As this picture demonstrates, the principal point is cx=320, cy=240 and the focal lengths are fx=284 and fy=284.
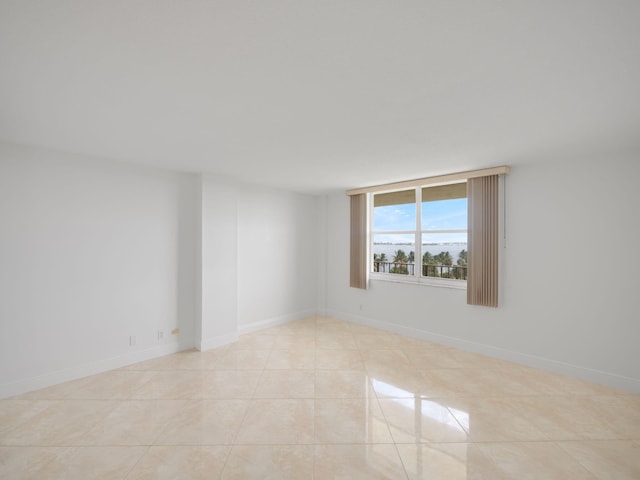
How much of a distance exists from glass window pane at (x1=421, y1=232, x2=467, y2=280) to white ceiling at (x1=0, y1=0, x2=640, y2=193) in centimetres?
172

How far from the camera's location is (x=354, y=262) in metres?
5.52

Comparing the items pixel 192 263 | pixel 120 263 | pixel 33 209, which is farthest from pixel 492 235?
pixel 33 209

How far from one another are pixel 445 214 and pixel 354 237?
169 centimetres

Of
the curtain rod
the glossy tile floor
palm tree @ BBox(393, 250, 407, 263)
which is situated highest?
the curtain rod

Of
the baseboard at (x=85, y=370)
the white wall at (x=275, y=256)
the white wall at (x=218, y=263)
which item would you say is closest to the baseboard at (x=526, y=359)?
the white wall at (x=275, y=256)

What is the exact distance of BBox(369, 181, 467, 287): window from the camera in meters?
4.47

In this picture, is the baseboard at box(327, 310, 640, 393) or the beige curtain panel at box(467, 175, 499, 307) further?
the beige curtain panel at box(467, 175, 499, 307)

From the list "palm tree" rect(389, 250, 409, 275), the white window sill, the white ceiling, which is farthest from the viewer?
"palm tree" rect(389, 250, 409, 275)

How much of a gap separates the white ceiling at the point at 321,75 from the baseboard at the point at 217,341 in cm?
278

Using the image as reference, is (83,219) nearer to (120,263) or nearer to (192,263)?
(120,263)

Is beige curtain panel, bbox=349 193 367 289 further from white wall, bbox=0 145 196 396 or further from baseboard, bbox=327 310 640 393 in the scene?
white wall, bbox=0 145 196 396

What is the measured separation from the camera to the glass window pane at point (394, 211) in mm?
5011

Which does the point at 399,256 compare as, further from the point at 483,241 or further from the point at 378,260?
the point at 483,241

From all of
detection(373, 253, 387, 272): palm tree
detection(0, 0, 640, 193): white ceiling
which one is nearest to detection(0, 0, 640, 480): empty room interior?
detection(0, 0, 640, 193): white ceiling
